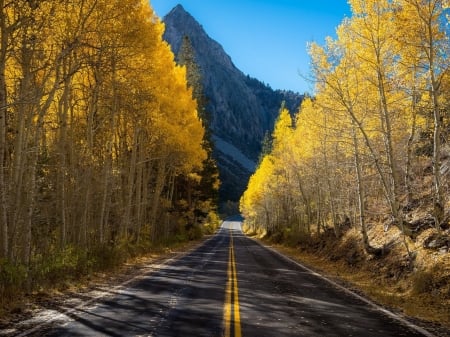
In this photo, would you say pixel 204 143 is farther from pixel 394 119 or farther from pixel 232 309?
pixel 232 309

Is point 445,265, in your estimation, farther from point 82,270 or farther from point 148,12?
point 148,12

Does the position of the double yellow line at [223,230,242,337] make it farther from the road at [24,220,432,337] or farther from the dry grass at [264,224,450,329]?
the dry grass at [264,224,450,329]

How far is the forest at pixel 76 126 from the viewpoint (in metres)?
9.91

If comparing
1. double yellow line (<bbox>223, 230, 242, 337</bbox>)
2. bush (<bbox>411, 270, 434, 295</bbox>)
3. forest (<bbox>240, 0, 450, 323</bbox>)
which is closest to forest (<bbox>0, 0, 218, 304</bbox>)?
double yellow line (<bbox>223, 230, 242, 337</bbox>)

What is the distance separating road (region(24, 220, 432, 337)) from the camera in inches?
283

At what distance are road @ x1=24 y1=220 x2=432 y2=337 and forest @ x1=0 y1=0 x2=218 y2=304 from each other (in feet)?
7.81

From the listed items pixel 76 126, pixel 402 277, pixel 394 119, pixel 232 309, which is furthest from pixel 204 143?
pixel 232 309

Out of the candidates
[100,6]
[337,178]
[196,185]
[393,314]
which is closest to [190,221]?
[196,185]

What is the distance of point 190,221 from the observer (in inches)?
1731

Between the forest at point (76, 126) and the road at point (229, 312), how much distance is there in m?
2.38

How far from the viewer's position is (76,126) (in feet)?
66.1

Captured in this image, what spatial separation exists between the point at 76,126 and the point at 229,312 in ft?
46.5

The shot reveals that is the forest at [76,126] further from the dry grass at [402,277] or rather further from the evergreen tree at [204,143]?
the dry grass at [402,277]

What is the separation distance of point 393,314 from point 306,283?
4622mm
